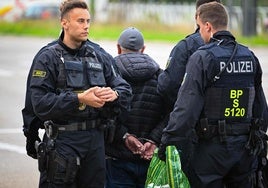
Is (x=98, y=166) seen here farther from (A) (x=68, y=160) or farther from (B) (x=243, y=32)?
(B) (x=243, y=32)

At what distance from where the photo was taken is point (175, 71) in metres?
6.23

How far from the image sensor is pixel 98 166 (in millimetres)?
5816

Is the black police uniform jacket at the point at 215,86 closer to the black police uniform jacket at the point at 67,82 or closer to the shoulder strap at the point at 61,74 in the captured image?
the black police uniform jacket at the point at 67,82

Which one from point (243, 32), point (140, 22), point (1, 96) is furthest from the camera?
point (140, 22)

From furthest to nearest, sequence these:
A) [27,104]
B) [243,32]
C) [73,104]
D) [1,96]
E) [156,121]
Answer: [243,32]
[1,96]
[156,121]
[27,104]
[73,104]

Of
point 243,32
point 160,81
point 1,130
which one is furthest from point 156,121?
point 243,32

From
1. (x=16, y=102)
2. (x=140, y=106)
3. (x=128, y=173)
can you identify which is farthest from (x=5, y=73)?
(x=140, y=106)

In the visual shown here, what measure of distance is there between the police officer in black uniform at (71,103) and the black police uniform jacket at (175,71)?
1.53 ft

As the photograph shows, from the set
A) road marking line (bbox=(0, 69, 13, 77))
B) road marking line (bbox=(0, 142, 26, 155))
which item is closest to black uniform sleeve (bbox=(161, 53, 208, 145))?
road marking line (bbox=(0, 142, 26, 155))

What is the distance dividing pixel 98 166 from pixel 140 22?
117ft

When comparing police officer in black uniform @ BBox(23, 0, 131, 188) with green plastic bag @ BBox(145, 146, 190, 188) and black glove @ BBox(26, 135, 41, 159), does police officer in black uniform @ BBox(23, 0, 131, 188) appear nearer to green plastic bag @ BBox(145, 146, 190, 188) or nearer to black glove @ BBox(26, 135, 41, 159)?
black glove @ BBox(26, 135, 41, 159)

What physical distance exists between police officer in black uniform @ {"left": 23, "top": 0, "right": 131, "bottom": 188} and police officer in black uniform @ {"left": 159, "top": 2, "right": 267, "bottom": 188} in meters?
0.51

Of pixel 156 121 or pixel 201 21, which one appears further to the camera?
pixel 156 121

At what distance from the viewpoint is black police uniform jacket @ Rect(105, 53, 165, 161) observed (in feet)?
21.2
